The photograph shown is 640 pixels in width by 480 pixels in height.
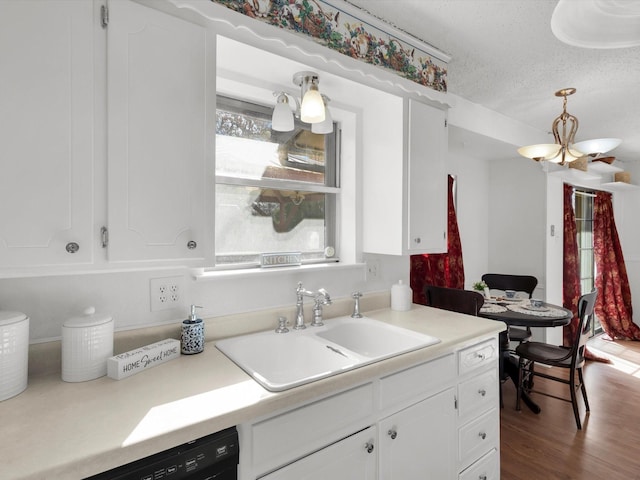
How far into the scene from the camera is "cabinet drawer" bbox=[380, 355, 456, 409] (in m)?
1.29

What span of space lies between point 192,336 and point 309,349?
1.61 feet

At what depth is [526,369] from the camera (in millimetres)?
2893

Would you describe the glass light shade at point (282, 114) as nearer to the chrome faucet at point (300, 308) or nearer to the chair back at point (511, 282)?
the chrome faucet at point (300, 308)

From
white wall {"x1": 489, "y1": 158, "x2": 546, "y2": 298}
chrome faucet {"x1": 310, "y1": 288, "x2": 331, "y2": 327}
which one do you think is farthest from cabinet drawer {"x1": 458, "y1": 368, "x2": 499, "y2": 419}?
white wall {"x1": 489, "y1": 158, "x2": 546, "y2": 298}

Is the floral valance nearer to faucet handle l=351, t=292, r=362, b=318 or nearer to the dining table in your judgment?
faucet handle l=351, t=292, r=362, b=318

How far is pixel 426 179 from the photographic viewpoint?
6.46ft

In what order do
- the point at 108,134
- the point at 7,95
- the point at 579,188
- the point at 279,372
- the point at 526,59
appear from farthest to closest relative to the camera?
the point at 579,188 < the point at 526,59 < the point at 279,372 < the point at 108,134 < the point at 7,95

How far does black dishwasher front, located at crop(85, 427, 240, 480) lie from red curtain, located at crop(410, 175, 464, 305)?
2.10m

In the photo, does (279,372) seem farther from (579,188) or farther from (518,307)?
(579,188)

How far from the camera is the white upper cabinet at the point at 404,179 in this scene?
1878 millimetres

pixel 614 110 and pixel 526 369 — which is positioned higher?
pixel 614 110

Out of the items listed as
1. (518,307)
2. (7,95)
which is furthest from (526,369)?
(7,95)

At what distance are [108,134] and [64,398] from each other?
30.0 inches

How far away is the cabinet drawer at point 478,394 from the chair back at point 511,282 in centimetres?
191
